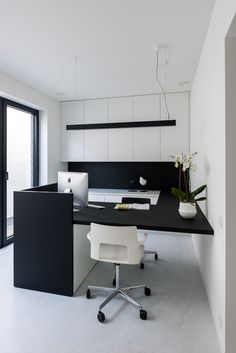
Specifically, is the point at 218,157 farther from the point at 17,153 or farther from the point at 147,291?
the point at 17,153

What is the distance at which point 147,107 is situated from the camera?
4520mm

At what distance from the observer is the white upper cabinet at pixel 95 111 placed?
15.7 ft

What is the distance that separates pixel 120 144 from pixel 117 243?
3.00m

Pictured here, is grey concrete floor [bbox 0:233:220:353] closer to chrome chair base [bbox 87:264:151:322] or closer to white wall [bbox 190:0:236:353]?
chrome chair base [bbox 87:264:151:322]

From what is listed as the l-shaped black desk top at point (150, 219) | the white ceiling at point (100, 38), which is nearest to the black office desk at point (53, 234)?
the l-shaped black desk top at point (150, 219)

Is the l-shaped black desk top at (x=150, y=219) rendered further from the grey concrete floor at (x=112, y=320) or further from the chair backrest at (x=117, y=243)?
the grey concrete floor at (x=112, y=320)

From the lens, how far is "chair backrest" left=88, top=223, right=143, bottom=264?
1988 millimetres

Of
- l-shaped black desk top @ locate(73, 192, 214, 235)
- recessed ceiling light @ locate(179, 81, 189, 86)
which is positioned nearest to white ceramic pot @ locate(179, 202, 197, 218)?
l-shaped black desk top @ locate(73, 192, 214, 235)

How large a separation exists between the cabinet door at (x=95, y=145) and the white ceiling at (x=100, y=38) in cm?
123

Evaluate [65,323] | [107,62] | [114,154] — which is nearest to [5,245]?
[65,323]

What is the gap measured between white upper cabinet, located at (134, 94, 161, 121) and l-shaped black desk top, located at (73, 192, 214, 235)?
2.38 metres
